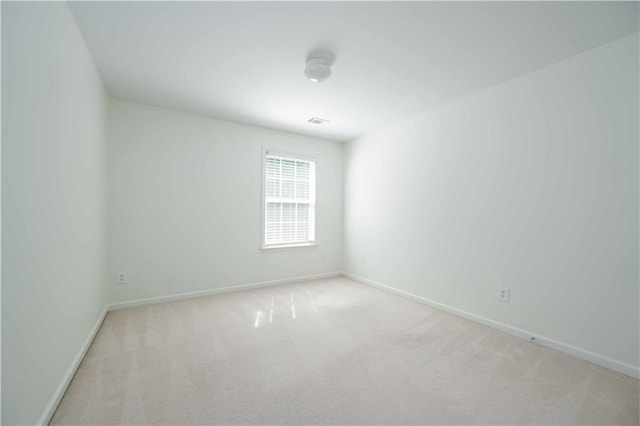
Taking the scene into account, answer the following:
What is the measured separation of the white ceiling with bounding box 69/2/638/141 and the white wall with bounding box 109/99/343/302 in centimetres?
45

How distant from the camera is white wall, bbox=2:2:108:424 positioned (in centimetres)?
113

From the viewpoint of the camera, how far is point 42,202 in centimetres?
141

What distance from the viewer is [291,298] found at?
3.48 meters

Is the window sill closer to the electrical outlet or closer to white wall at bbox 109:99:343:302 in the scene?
white wall at bbox 109:99:343:302

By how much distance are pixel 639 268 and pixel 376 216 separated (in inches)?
103

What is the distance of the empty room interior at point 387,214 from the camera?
4.87 feet

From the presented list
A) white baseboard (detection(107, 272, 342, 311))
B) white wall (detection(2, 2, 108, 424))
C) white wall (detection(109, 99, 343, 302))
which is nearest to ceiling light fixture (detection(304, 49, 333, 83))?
white wall (detection(2, 2, 108, 424))

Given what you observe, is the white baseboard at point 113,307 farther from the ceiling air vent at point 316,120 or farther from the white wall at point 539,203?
the ceiling air vent at point 316,120

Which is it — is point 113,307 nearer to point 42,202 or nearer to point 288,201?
point 42,202

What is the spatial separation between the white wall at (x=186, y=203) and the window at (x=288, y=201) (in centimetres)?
16

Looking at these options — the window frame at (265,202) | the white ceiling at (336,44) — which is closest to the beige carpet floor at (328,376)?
the window frame at (265,202)

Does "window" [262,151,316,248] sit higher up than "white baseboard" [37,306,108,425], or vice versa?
"window" [262,151,316,248]

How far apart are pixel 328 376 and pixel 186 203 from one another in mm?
2664

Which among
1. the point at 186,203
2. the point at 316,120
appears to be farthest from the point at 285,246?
the point at 316,120
